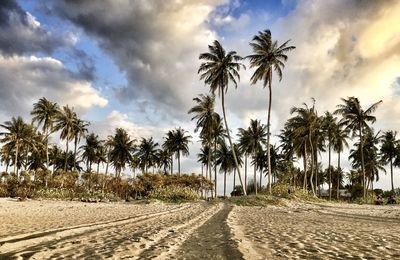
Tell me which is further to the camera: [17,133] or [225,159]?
[225,159]

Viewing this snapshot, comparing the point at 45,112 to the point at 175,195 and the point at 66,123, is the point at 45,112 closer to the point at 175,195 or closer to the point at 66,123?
the point at 66,123

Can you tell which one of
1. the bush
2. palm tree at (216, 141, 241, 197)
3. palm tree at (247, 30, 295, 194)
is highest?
palm tree at (247, 30, 295, 194)

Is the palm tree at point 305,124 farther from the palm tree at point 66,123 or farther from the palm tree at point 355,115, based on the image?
the palm tree at point 66,123

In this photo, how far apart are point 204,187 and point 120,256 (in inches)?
2185

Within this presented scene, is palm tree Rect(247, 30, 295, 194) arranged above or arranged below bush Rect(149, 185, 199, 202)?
above

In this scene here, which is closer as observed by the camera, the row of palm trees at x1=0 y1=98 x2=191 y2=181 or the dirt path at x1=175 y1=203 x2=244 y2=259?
the dirt path at x1=175 y1=203 x2=244 y2=259

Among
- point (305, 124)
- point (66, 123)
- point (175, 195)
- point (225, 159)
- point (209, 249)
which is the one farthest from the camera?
point (225, 159)

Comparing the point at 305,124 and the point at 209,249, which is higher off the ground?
the point at 305,124

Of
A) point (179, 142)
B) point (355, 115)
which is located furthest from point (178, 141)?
point (355, 115)

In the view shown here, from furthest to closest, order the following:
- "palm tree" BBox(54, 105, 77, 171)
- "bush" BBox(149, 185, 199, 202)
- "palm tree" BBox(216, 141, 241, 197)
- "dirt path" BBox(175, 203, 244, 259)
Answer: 1. "palm tree" BBox(216, 141, 241, 197)
2. "palm tree" BBox(54, 105, 77, 171)
3. "bush" BBox(149, 185, 199, 202)
4. "dirt path" BBox(175, 203, 244, 259)

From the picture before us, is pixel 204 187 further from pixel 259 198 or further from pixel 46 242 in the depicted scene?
pixel 46 242

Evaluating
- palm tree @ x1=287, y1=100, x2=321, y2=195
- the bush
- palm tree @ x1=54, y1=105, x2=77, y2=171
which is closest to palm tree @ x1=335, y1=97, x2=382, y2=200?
palm tree @ x1=287, y1=100, x2=321, y2=195

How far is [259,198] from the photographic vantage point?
90.3 ft

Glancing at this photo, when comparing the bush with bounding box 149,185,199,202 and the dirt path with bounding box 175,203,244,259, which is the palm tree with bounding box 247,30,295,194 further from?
the dirt path with bounding box 175,203,244,259
